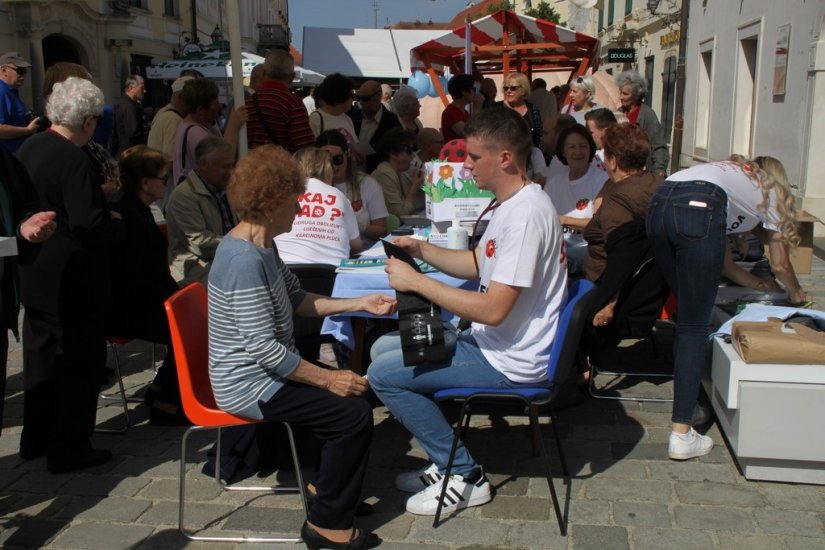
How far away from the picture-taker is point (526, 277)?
9.60ft

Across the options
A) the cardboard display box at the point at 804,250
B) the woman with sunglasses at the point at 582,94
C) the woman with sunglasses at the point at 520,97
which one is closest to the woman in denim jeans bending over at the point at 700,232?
the cardboard display box at the point at 804,250

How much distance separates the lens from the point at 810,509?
3260 mm

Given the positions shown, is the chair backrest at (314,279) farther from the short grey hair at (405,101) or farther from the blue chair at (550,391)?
the short grey hair at (405,101)

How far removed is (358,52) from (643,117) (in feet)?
45.1

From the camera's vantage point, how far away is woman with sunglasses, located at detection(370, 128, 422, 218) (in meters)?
5.92

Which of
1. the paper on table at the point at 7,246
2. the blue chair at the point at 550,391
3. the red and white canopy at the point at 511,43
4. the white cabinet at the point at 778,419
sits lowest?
the white cabinet at the point at 778,419

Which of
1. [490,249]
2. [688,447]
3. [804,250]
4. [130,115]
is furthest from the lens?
[130,115]

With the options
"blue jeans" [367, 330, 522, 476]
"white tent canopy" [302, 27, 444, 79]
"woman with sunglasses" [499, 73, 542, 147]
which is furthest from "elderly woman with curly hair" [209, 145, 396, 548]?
"white tent canopy" [302, 27, 444, 79]

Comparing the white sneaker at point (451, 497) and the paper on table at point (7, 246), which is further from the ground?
the paper on table at point (7, 246)

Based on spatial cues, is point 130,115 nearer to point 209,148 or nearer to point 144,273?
point 209,148

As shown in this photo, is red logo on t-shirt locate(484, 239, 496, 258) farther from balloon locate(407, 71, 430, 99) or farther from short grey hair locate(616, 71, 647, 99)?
balloon locate(407, 71, 430, 99)

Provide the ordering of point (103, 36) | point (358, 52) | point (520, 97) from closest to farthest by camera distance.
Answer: point (520, 97) → point (358, 52) → point (103, 36)

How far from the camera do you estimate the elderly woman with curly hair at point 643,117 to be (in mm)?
7906

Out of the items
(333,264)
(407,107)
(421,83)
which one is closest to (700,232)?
(333,264)
